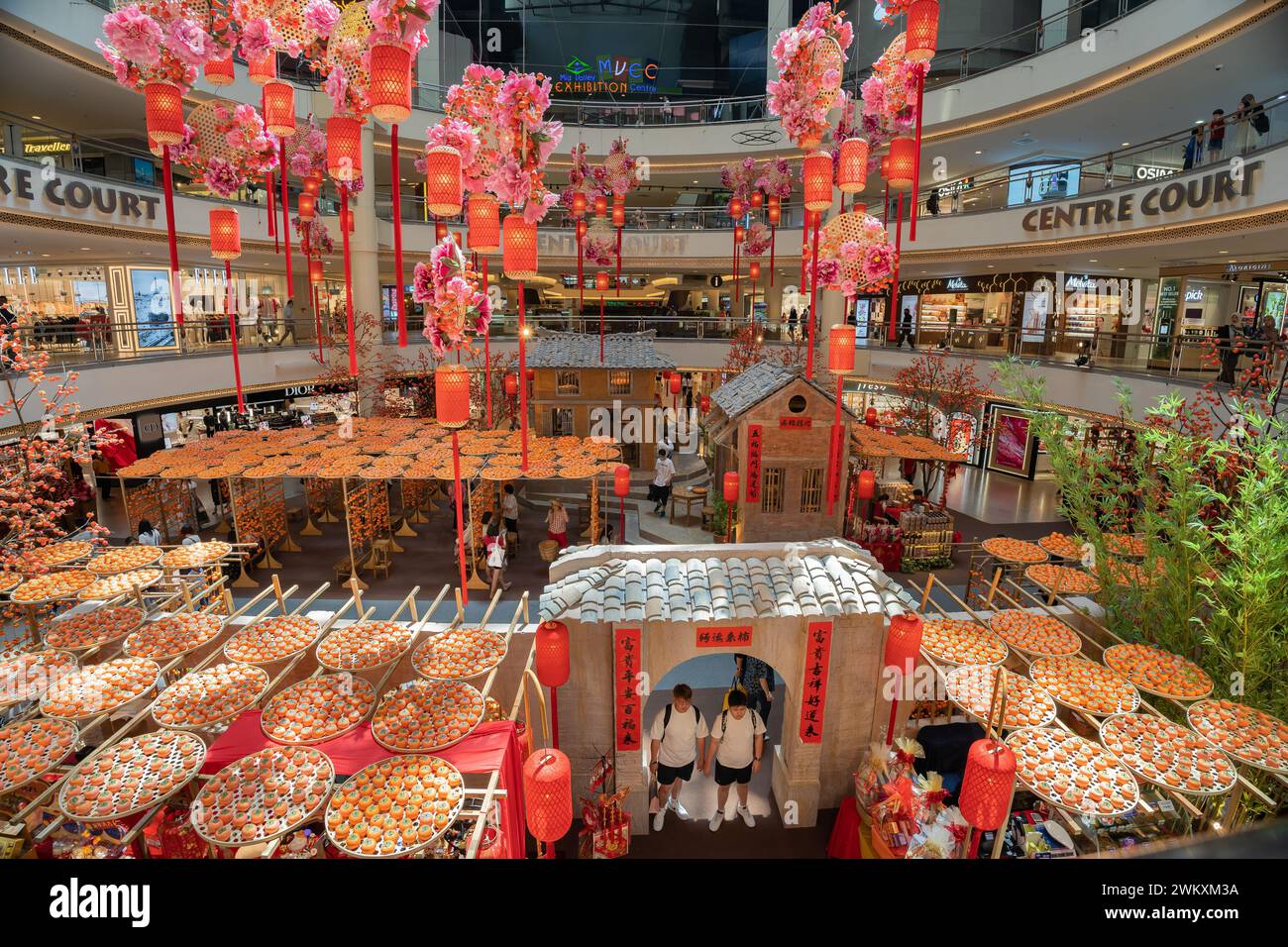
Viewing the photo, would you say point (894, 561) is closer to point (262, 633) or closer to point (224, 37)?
point (262, 633)

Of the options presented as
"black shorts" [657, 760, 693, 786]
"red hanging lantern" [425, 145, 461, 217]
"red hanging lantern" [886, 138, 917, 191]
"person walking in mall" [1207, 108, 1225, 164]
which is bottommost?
"black shorts" [657, 760, 693, 786]

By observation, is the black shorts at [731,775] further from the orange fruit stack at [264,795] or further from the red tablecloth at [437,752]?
the orange fruit stack at [264,795]

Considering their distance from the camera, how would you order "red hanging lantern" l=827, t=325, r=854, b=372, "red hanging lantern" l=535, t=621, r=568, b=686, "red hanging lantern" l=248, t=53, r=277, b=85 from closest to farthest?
"red hanging lantern" l=535, t=621, r=568, b=686 → "red hanging lantern" l=248, t=53, r=277, b=85 → "red hanging lantern" l=827, t=325, r=854, b=372

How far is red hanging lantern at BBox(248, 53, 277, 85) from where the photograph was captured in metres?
6.07

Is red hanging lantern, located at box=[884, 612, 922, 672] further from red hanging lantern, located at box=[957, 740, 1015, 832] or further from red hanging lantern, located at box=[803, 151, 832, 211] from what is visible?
red hanging lantern, located at box=[803, 151, 832, 211]

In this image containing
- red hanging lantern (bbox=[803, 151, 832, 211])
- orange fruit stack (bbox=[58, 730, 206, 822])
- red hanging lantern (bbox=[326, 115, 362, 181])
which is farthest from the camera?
red hanging lantern (bbox=[803, 151, 832, 211])

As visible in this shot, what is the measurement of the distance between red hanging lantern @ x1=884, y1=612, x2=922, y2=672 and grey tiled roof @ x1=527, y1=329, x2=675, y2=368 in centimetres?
1148

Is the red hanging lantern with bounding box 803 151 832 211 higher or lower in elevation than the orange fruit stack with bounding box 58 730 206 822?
higher

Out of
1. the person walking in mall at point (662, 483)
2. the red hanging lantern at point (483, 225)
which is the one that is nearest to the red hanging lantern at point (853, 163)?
the red hanging lantern at point (483, 225)

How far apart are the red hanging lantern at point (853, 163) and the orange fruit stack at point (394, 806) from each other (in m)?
6.54

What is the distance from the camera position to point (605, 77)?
26.2 m

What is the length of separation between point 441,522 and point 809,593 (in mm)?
10698

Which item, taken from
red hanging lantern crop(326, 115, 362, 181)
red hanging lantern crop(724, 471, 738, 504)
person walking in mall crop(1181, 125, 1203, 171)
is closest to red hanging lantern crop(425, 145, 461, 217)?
red hanging lantern crop(326, 115, 362, 181)

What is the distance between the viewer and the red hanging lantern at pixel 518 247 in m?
6.54
